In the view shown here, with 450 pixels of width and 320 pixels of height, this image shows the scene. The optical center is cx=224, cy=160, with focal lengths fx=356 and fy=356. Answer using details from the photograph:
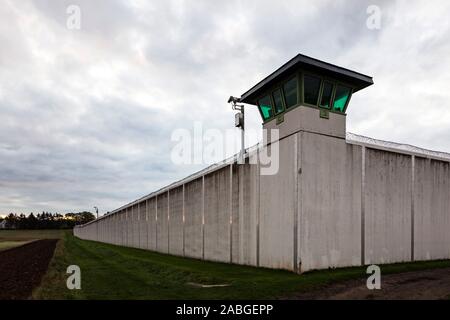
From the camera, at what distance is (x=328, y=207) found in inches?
713

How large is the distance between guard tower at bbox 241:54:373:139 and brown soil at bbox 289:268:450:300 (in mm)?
7786

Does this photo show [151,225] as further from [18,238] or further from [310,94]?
[18,238]

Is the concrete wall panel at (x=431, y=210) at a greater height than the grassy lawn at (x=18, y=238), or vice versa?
the concrete wall panel at (x=431, y=210)

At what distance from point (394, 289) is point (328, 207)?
21.0ft

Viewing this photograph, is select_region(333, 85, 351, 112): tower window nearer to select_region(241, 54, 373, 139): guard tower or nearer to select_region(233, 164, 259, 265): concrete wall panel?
select_region(241, 54, 373, 139): guard tower

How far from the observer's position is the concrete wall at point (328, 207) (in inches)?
694

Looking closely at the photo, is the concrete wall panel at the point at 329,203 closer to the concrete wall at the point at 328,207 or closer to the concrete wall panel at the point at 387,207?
the concrete wall at the point at 328,207

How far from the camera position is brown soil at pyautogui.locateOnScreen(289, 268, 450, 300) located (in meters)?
11.0

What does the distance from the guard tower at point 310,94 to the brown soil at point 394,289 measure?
7.79 metres

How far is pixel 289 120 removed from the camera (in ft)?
62.1

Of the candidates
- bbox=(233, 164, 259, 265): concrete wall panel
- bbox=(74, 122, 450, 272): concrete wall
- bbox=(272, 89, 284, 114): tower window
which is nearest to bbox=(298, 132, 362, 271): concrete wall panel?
bbox=(74, 122, 450, 272): concrete wall

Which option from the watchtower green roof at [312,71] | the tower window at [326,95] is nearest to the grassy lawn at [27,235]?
the watchtower green roof at [312,71]

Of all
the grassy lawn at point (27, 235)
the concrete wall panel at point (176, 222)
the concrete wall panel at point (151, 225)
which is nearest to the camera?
the concrete wall panel at point (176, 222)
